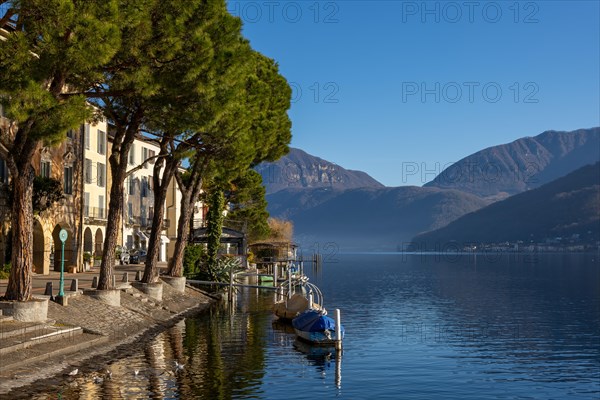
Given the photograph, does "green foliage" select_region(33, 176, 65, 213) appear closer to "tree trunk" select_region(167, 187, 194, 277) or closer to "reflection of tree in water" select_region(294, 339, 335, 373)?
"tree trunk" select_region(167, 187, 194, 277)

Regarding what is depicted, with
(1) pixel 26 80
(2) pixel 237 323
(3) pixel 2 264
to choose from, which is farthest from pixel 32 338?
(3) pixel 2 264

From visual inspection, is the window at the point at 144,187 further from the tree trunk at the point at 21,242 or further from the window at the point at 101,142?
the tree trunk at the point at 21,242

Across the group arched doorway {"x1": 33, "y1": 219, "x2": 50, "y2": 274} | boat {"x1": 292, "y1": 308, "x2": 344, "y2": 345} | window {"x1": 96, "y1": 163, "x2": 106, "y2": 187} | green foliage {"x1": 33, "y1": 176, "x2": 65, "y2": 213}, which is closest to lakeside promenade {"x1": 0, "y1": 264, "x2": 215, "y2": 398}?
boat {"x1": 292, "y1": 308, "x2": 344, "y2": 345}

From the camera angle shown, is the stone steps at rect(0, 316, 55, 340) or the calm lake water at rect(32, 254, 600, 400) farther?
the calm lake water at rect(32, 254, 600, 400)

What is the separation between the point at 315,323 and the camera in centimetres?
3616

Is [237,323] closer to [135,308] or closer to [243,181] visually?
[135,308]

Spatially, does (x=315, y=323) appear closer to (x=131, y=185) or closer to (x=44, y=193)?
(x=44, y=193)

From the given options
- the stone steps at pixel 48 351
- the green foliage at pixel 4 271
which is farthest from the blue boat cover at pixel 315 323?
the green foliage at pixel 4 271

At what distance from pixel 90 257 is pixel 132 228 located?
2278 cm

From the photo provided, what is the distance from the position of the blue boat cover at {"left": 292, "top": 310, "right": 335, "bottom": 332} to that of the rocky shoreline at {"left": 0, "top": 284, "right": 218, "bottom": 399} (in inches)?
269

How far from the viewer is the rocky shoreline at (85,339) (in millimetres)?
22784

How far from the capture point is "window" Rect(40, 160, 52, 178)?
51.7m

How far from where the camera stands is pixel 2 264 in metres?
47.8

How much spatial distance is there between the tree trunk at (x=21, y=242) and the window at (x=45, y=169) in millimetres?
25480
